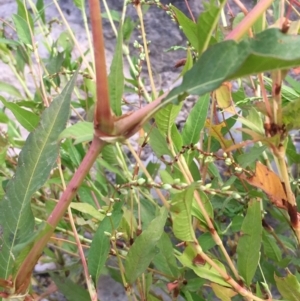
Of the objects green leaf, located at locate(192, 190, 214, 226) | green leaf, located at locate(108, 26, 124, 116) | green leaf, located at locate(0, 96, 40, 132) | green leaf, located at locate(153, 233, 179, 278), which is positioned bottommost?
green leaf, located at locate(153, 233, 179, 278)

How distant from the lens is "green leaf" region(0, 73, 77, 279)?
1.22 feet

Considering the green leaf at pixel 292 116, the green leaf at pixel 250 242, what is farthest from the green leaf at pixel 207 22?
the green leaf at pixel 250 242

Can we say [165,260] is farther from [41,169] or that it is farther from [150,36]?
[150,36]

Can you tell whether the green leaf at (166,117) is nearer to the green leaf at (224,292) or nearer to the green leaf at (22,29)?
the green leaf at (224,292)

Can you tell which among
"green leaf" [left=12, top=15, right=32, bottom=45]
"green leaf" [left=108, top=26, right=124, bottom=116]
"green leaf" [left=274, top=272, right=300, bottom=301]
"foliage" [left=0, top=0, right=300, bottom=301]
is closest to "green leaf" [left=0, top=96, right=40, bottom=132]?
"foliage" [left=0, top=0, right=300, bottom=301]

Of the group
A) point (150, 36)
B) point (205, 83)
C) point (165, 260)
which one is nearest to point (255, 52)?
point (205, 83)

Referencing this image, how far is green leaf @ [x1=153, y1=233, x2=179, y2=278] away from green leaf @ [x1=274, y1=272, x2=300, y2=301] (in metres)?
0.13

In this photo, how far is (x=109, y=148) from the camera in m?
0.62

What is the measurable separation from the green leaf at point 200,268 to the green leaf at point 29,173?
159 mm

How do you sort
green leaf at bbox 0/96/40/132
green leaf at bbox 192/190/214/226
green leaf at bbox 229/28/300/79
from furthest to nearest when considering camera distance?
green leaf at bbox 0/96/40/132
green leaf at bbox 192/190/214/226
green leaf at bbox 229/28/300/79

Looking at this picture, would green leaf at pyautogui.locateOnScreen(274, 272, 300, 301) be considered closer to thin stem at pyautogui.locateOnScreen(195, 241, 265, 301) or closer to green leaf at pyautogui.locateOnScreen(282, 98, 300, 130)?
thin stem at pyautogui.locateOnScreen(195, 241, 265, 301)

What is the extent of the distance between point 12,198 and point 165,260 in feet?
0.75

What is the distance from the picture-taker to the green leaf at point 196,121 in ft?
1.68

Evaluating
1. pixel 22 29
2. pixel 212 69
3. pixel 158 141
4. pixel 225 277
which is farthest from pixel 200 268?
pixel 22 29
